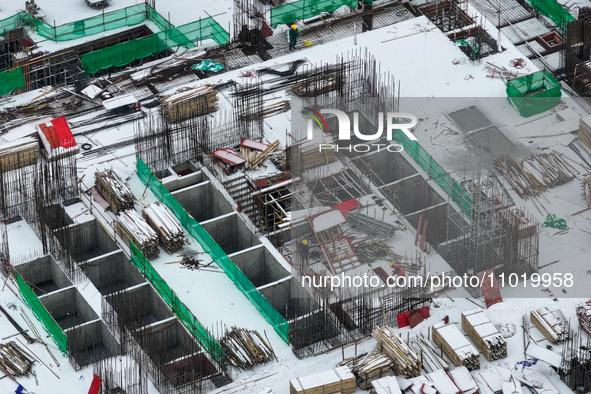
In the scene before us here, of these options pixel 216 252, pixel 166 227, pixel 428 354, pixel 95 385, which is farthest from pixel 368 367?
pixel 166 227

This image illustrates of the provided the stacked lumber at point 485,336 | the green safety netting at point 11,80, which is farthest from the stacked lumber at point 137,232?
the stacked lumber at point 485,336

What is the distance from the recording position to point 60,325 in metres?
73.6

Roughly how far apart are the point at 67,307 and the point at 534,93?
22.8 meters

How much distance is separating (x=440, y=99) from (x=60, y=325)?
804 inches

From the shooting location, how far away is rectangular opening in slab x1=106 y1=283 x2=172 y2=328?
234 feet

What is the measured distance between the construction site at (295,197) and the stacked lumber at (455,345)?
0.08 metres

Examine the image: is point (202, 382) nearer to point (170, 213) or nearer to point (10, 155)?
point (170, 213)

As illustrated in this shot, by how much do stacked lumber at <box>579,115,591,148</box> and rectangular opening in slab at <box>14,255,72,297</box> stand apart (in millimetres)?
22567

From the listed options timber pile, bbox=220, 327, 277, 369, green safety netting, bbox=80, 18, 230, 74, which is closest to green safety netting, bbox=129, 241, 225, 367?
timber pile, bbox=220, 327, 277, 369

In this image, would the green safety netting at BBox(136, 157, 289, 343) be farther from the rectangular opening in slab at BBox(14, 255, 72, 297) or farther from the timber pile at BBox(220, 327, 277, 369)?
the rectangular opening in slab at BBox(14, 255, 72, 297)

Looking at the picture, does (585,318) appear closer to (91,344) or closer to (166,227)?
(166,227)

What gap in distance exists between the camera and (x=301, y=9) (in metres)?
87.2

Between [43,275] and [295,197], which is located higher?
[295,197]

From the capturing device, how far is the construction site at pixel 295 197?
2761 inches
